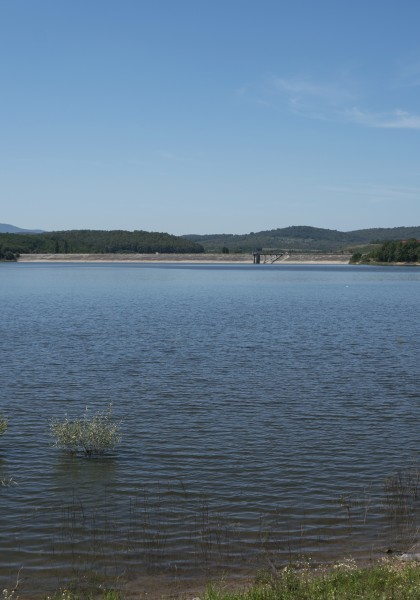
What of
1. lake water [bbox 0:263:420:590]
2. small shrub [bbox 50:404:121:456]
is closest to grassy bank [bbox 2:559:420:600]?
lake water [bbox 0:263:420:590]

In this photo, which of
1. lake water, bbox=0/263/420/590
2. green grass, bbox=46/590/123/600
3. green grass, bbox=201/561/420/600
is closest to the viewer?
green grass, bbox=201/561/420/600

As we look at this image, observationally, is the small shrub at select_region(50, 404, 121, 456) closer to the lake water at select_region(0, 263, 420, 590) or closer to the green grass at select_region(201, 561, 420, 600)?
the lake water at select_region(0, 263, 420, 590)

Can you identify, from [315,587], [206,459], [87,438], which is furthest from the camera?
[87,438]

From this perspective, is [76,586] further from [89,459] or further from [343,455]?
[343,455]

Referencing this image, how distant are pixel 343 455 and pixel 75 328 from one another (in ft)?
119

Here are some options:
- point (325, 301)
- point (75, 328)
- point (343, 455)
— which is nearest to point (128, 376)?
point (343, 455)

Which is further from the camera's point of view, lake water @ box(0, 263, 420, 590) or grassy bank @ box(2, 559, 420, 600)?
lake water @ box(0, 263, 420, 590)

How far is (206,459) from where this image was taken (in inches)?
763

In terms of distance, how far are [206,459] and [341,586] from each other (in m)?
9.24

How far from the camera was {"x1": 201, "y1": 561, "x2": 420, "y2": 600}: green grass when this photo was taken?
984 centimetres

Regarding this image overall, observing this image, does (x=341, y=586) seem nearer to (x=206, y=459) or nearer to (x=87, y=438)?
(x=206, y=459)

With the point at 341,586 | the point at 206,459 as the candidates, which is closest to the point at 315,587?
the point at 341,586

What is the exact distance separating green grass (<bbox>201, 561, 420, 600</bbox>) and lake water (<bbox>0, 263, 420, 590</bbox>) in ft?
3.24

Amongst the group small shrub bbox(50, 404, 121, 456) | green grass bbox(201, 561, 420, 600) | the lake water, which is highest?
green grass bbox(201, 561, 420, 600)
